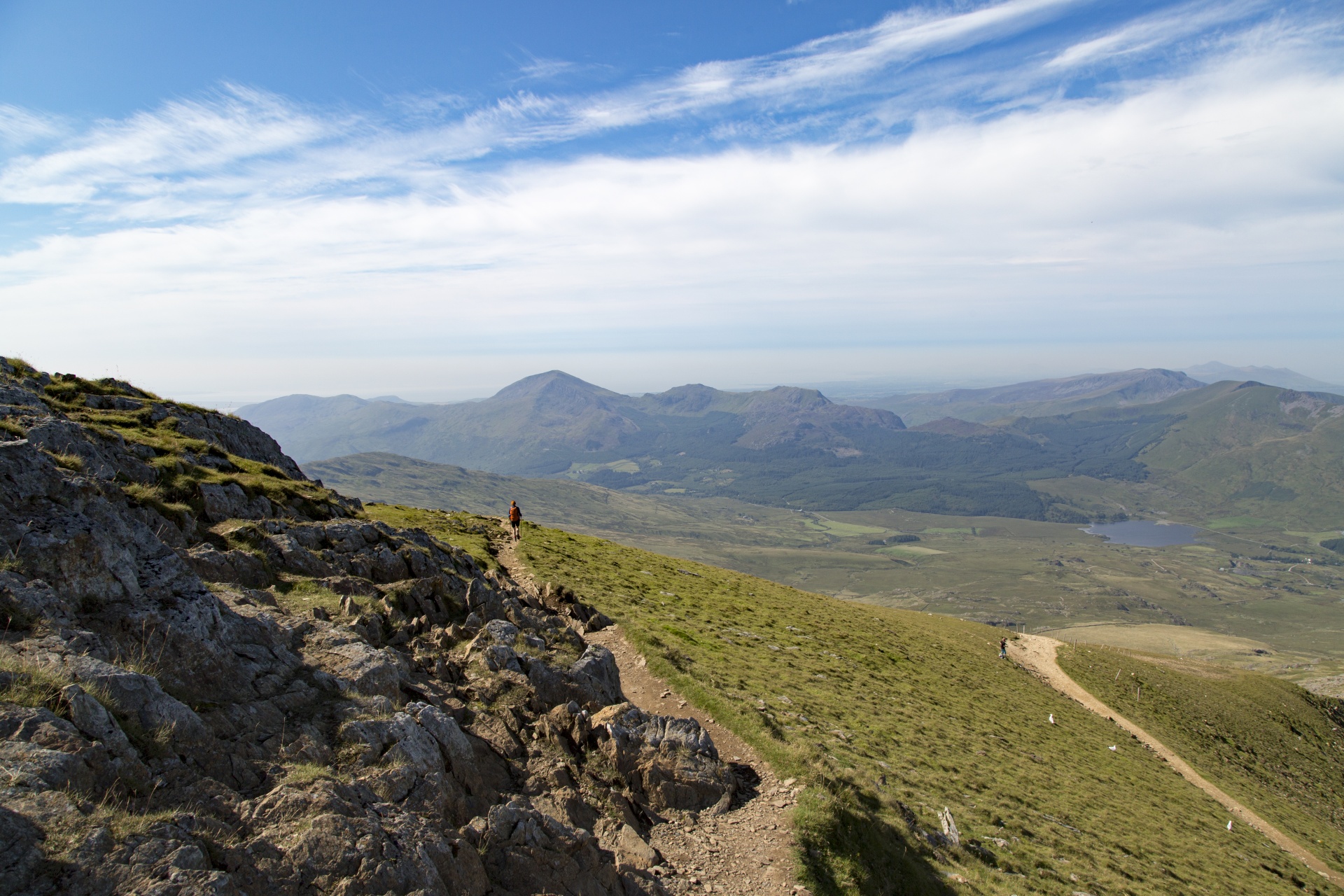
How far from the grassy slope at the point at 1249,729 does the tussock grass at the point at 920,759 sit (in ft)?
22.4

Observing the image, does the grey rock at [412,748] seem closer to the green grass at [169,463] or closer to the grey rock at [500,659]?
the grey rock at [500,659]

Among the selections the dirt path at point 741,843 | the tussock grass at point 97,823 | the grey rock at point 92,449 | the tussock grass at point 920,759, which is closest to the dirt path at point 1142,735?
the tussock grass at point 920,759

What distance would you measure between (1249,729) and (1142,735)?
717 inches

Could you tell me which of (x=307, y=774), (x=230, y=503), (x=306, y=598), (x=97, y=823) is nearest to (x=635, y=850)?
(x=307, y=774)

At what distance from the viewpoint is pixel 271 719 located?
1308 cm

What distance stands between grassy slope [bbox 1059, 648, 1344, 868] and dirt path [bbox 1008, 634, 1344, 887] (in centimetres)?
112

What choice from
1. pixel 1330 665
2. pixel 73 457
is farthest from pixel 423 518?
pixel 1330 665

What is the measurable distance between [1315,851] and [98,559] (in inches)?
2513

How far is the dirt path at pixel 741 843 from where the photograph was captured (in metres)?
15.9

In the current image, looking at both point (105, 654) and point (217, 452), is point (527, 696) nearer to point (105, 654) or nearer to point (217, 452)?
point (105, 654)

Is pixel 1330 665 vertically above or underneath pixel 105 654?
underneath

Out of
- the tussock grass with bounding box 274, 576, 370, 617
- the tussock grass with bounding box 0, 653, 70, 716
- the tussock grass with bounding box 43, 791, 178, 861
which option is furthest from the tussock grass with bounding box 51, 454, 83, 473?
the tussock grass with bounding box 43, 791, 178, 861

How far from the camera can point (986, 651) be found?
6719 cm

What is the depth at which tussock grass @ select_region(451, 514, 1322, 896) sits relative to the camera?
2053 centimetres
